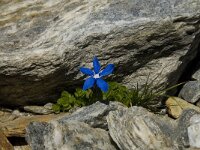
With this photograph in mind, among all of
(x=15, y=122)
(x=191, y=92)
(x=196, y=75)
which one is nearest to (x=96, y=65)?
(x=15, y=122)

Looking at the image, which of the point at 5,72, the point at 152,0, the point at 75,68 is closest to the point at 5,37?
the point at 5,72

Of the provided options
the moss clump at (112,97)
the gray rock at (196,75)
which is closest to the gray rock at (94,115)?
the moss clump at (112,97)

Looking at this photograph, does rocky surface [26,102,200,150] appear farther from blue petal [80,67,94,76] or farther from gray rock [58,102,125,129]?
blue petal [80,67,94,76]

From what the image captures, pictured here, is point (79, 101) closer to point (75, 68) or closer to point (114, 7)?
point (75, 68)

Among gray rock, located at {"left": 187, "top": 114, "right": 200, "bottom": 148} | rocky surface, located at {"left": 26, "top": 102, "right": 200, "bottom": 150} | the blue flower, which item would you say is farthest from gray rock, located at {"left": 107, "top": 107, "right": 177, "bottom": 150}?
the blue flower

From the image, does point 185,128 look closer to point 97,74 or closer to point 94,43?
point 97,74

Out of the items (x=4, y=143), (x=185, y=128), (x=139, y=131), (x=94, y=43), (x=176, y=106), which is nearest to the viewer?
(x=139, y=131)
